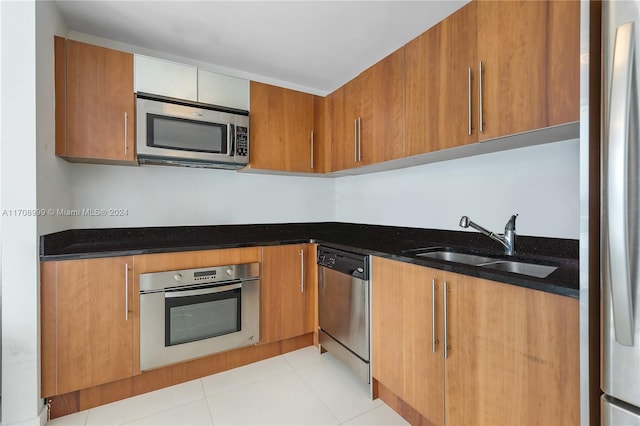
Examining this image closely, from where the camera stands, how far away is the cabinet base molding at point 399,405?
1.53 m

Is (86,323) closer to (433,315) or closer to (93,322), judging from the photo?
(93,322)

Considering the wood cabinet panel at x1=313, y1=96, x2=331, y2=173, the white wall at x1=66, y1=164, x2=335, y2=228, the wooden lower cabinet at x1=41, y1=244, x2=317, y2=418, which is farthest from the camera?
the wood cabinet panel at x1=313, y1=96, x2=331, y2=173

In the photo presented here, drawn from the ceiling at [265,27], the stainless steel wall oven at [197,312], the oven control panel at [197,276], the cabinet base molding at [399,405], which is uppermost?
the ceiling at [265,27]

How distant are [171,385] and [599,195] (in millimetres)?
2411

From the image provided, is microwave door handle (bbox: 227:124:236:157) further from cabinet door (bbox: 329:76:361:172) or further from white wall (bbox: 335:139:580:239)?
white wall (bbox: 335:139:580:239)

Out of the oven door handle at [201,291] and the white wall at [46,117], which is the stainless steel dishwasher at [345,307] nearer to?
the oven door handle at [201,291]

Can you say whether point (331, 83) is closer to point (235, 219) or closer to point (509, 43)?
point (235, 219)

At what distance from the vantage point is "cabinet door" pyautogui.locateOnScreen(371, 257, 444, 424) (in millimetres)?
1357

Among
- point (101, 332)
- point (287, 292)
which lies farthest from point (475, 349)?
point (101, 332)

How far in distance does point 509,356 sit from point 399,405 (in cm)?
83

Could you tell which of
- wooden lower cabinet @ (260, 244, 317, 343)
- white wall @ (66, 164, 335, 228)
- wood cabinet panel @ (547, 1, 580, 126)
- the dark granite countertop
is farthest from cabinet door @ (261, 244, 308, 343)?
wood cabinet panel @ (547, 1, 580, 126)

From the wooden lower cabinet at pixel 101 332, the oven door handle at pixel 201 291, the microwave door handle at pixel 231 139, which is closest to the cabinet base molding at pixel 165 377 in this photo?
the wooden lower cabinet at pixel 101 332

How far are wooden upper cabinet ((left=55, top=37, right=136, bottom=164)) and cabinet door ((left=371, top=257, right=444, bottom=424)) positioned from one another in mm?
1803

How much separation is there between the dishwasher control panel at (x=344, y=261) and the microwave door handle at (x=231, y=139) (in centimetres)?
99
